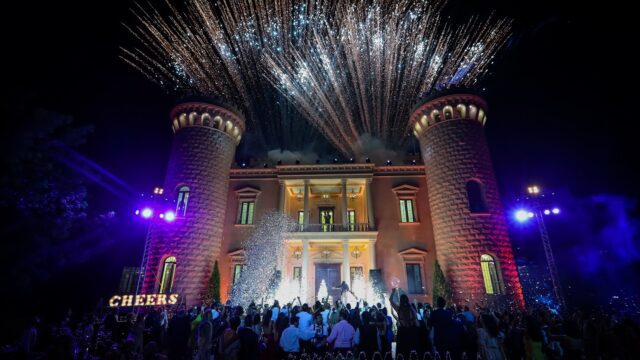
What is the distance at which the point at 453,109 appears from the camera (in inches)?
864

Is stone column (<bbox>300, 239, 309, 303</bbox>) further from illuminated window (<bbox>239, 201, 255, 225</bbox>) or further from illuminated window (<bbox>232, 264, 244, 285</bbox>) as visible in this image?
illuminated window (<bbox>239, 201, 255, 225</bbox>)

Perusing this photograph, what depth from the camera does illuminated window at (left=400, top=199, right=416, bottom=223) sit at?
892 inches

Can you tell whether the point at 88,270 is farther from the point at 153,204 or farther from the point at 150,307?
the point at 153,204

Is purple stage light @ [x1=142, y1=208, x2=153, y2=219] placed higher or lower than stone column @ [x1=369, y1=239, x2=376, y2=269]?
higher

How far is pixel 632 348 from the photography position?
7047 millimetres

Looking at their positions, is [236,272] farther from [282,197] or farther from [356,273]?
[356,273]

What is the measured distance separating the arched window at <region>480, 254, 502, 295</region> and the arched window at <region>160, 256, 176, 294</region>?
60.9ft

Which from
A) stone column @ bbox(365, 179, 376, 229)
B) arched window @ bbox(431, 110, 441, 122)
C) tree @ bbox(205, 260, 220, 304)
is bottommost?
tree @ bbox(205, 260, 220, 304)

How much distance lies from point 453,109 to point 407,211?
25.5 ft

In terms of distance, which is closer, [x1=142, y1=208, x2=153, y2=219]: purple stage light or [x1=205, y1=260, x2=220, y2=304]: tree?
[x1=142, y1=208, x2=153, y2=219]: purple stage light

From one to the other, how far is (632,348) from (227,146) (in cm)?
2223

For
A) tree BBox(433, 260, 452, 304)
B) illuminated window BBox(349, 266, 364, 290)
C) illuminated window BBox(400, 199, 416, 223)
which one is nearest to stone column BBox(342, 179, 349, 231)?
illuminated window BBox(349, 266, 364, 290)

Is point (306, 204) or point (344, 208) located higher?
point (306, 204)

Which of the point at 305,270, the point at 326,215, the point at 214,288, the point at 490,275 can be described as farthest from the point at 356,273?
the point at 214,288
